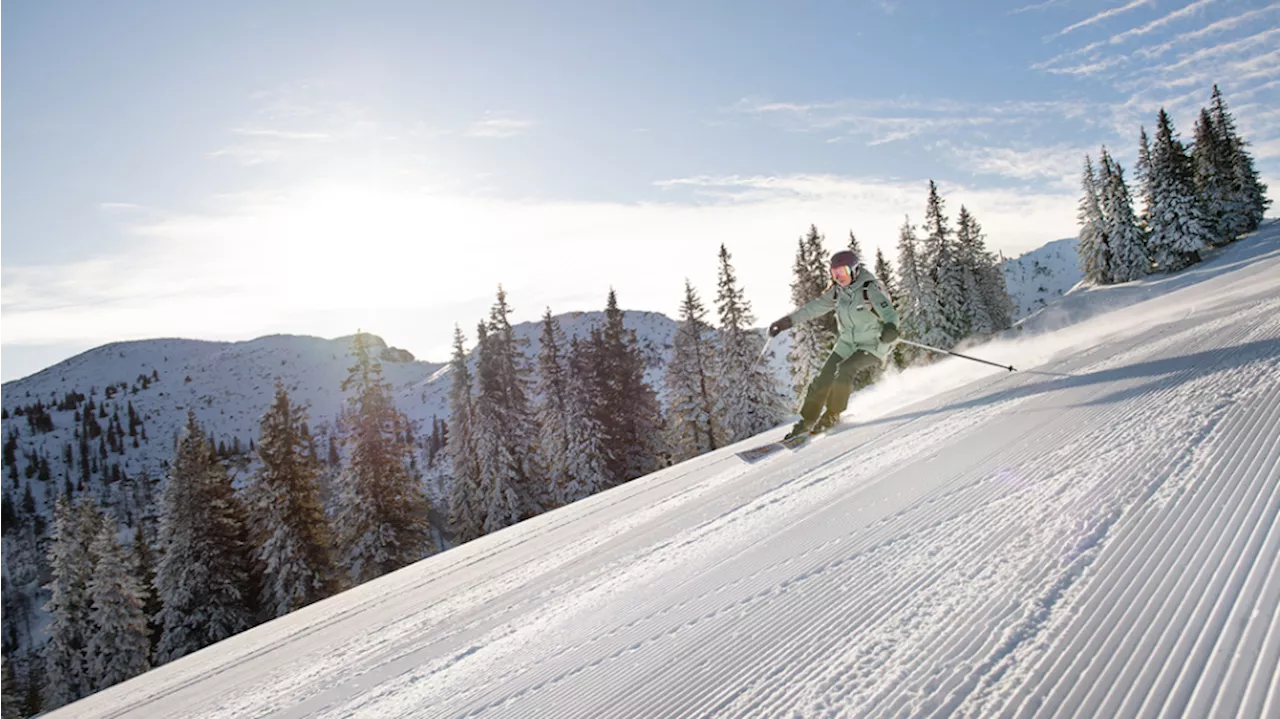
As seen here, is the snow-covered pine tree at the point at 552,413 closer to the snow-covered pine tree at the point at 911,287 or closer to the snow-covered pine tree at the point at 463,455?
the snow-covered pine tree at the point at 463,455

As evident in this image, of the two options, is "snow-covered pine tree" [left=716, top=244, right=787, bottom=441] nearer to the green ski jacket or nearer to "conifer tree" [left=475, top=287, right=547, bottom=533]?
"conifer tree" [left=475, top=287, right=547, bottom=533]

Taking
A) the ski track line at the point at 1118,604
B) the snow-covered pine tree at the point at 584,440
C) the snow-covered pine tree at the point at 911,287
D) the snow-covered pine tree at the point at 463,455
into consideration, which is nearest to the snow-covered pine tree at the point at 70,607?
the snow-covered pine tree at the point at 463,455

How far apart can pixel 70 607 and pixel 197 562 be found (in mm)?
13949

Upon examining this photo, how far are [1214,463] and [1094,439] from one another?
1.07 m

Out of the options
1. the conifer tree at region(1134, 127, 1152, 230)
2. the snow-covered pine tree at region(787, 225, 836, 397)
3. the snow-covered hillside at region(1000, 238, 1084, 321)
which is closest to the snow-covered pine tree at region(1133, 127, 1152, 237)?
the conifer tree at region(1134, 127, 1152, 230)

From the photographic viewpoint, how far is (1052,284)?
156m

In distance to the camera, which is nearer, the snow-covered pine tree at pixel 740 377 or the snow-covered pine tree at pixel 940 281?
the snow-covered pine tree at pixel 740 377

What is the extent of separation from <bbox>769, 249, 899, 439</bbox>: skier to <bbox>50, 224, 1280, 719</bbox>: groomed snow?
1.82 metres

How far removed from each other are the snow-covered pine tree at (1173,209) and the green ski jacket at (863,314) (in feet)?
185

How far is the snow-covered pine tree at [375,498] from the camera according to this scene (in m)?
29.0

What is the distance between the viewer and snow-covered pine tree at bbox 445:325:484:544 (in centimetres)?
3581

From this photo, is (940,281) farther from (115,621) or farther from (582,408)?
(115,621)

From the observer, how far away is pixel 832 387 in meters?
9.58

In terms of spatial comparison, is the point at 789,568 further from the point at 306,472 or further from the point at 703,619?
the point at 306,472
